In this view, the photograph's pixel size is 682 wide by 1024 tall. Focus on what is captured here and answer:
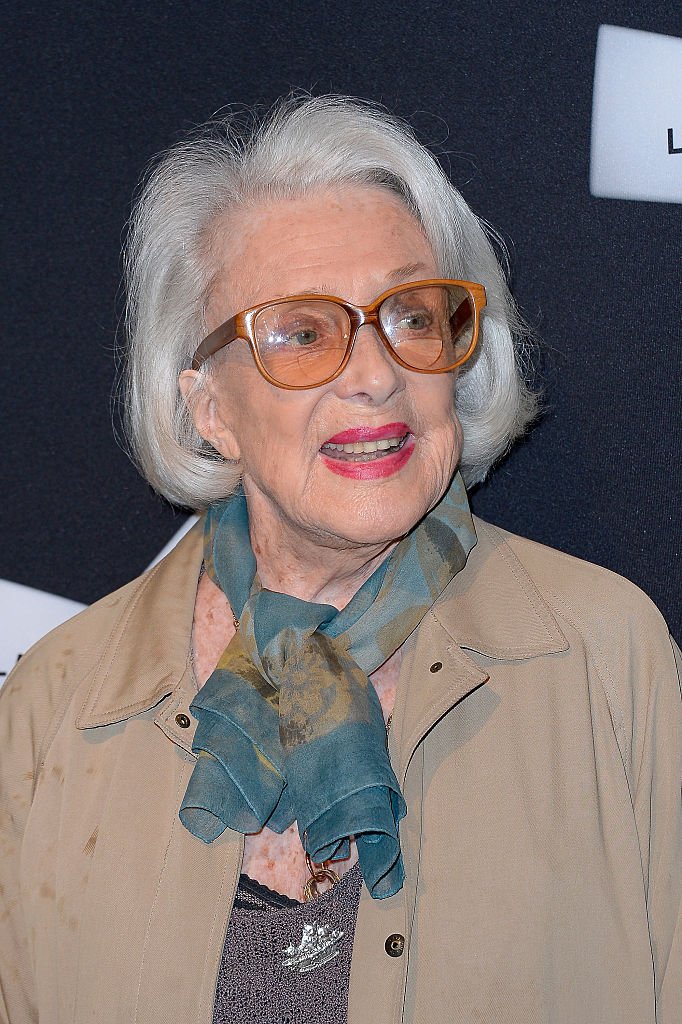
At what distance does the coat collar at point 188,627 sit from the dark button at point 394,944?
0.38 metres

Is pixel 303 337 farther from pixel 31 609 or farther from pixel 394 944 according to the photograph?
pixel 31 609

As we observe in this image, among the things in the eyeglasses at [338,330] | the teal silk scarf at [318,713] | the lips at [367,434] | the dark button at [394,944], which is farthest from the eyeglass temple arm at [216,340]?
the dark button at [394,944]

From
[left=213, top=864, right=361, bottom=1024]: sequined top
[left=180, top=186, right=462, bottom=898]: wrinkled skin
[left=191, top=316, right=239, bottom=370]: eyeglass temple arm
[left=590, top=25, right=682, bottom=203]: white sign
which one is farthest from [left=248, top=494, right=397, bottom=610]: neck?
[left=590, top=25, right=682, bottom=203]: white sign

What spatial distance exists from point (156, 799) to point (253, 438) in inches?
22.8

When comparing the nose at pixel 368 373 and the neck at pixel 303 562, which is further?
the neck at pixel 303 562

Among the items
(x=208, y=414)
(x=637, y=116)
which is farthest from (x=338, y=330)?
(x=637, y=116)

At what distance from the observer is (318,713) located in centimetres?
165

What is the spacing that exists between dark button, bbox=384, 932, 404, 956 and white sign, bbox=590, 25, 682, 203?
1267mm

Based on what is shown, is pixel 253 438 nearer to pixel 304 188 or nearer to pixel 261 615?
pixel 261 615

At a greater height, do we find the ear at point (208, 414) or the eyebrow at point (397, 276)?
the eyebrow at point (397, 276)

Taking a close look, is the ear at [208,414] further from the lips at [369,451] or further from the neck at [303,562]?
the lips at [369,451]

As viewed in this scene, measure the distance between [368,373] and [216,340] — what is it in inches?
11.0

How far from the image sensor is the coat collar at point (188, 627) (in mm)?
1723

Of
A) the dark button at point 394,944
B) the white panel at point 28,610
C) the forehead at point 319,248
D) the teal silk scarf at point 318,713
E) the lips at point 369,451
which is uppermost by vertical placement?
the forehead at point 319,248
